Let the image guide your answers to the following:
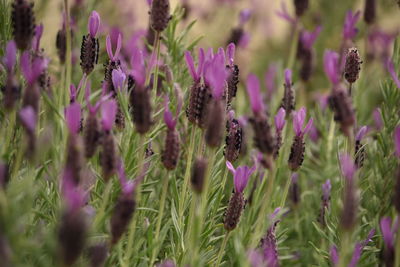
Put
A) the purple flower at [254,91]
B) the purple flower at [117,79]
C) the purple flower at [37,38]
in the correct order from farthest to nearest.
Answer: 1. the purple flower at [37,38]
2. the purple flower at [117,79]
3. the purple flower at [254,91]

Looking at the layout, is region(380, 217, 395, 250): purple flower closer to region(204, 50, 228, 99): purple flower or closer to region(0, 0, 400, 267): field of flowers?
region(0, 0, 400, 267): field of flowers

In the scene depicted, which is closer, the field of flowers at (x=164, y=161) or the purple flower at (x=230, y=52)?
the field of flowers at (x=164, y=161)

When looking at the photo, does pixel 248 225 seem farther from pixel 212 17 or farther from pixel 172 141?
pixel 212 17

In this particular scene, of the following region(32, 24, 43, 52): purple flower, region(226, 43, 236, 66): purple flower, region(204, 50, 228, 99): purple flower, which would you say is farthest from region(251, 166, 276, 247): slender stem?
region(32, 24, 43, 52): purple flower

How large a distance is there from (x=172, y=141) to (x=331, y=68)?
0.24 meters

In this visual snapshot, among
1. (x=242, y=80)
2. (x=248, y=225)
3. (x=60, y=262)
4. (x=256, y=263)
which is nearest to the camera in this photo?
(x=60, y=262)

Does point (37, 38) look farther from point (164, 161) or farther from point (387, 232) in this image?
point (387, 232)

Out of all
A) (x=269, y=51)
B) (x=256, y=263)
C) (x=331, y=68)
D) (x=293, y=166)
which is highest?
(x=269, y=51)

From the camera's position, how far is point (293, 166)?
3.28 ft

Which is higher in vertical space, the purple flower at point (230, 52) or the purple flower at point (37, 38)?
the purple flower at point (37, 38)

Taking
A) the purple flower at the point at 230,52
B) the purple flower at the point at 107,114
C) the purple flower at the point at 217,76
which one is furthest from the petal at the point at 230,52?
the purple flower at the point at 107,114

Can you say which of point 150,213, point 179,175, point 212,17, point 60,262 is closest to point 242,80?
point 212,17

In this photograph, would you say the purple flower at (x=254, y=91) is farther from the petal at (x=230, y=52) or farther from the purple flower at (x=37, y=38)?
the purple flower at (x=37, y=38)

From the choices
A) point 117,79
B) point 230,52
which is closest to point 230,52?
point 230,52
